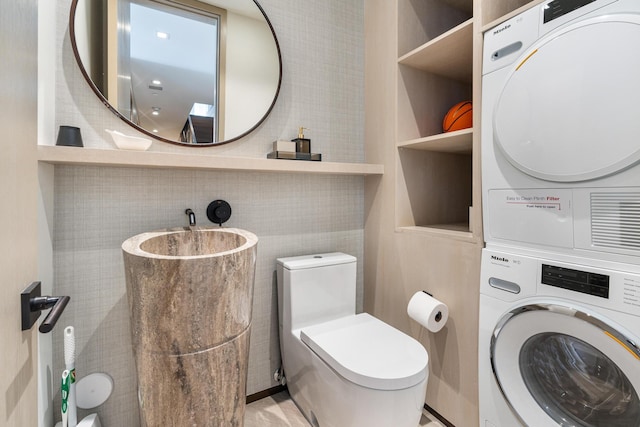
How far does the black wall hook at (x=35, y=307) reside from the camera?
59cm

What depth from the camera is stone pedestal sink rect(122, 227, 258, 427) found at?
90 centimetres

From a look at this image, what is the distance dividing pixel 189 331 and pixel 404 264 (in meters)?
1.13

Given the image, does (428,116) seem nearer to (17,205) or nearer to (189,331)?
(189,331)

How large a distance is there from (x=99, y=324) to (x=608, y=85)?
6.58ft

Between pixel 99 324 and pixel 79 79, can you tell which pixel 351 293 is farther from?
pixel 79 79

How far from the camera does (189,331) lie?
0.92 meters

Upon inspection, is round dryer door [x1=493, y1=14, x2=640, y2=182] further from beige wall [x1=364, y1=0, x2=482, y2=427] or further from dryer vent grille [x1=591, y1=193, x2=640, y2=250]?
beige wall [x1=364, y1=0, x2=482, y2=427]

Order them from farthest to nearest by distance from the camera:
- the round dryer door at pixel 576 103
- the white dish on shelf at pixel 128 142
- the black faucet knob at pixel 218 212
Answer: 1. the black faucet knob at pixel 218 212
2. the white dish on shelf at pixel 128 142
3. the round dryer door at pixel 576 103

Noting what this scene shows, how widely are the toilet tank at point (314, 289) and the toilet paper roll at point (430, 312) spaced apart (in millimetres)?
369

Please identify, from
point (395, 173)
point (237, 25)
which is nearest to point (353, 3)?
point (237, 25)

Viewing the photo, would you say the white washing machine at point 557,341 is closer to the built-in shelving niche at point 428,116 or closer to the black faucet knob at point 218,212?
the built-in shelving niche at point 428,116

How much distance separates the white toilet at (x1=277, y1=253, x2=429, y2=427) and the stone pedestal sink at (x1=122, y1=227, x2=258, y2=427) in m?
0.41

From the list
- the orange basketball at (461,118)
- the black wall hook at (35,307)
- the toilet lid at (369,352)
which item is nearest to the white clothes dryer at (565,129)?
the orange basketball at (461,118)

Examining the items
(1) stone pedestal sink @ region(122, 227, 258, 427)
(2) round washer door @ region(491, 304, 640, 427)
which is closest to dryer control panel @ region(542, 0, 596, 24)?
(2) round washer door @ region(491, 304, 640, 427)
